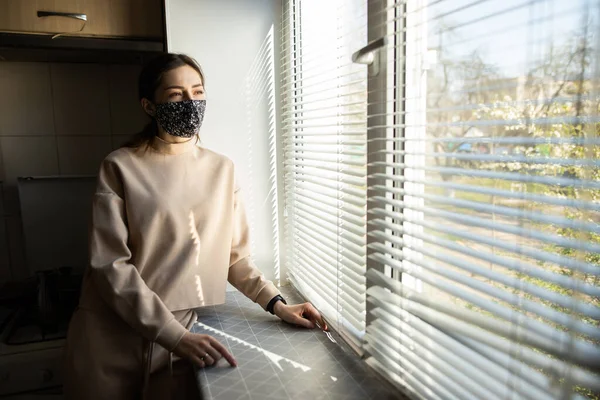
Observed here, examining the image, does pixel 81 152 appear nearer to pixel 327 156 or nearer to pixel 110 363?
pixel 110 363

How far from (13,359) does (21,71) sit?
121 centimetres

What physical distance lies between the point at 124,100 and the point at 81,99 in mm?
183

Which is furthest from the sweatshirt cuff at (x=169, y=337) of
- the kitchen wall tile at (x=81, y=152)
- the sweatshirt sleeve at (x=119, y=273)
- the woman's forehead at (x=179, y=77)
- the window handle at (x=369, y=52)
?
the kitchen wall tile at (x=81, y=152)

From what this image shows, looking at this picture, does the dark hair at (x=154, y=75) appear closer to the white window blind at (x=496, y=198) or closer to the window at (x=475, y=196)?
the window at (x=475, y=196)

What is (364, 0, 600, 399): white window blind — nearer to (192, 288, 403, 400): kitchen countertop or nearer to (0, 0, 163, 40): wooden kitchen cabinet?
(192, 288, 403, 400): kitchen countertop

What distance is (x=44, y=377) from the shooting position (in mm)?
1547

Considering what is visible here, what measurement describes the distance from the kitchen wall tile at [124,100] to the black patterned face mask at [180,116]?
947 mm

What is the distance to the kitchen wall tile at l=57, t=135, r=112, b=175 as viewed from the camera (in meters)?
2.00

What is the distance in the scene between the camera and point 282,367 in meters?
1.02

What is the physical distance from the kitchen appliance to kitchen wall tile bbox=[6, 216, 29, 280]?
0.09 meters

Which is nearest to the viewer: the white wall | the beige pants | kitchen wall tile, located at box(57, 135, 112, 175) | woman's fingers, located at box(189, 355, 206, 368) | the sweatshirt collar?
woman's fingers, located at box(189, 355, 206, 368)

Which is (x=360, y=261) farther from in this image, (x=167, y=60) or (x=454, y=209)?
(x=167, y=60)

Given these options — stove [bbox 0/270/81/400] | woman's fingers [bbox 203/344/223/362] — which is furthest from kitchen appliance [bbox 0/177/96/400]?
woman's fingers [bbox 203/344/223/362]

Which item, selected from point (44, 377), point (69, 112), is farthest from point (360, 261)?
point (69, 112)
